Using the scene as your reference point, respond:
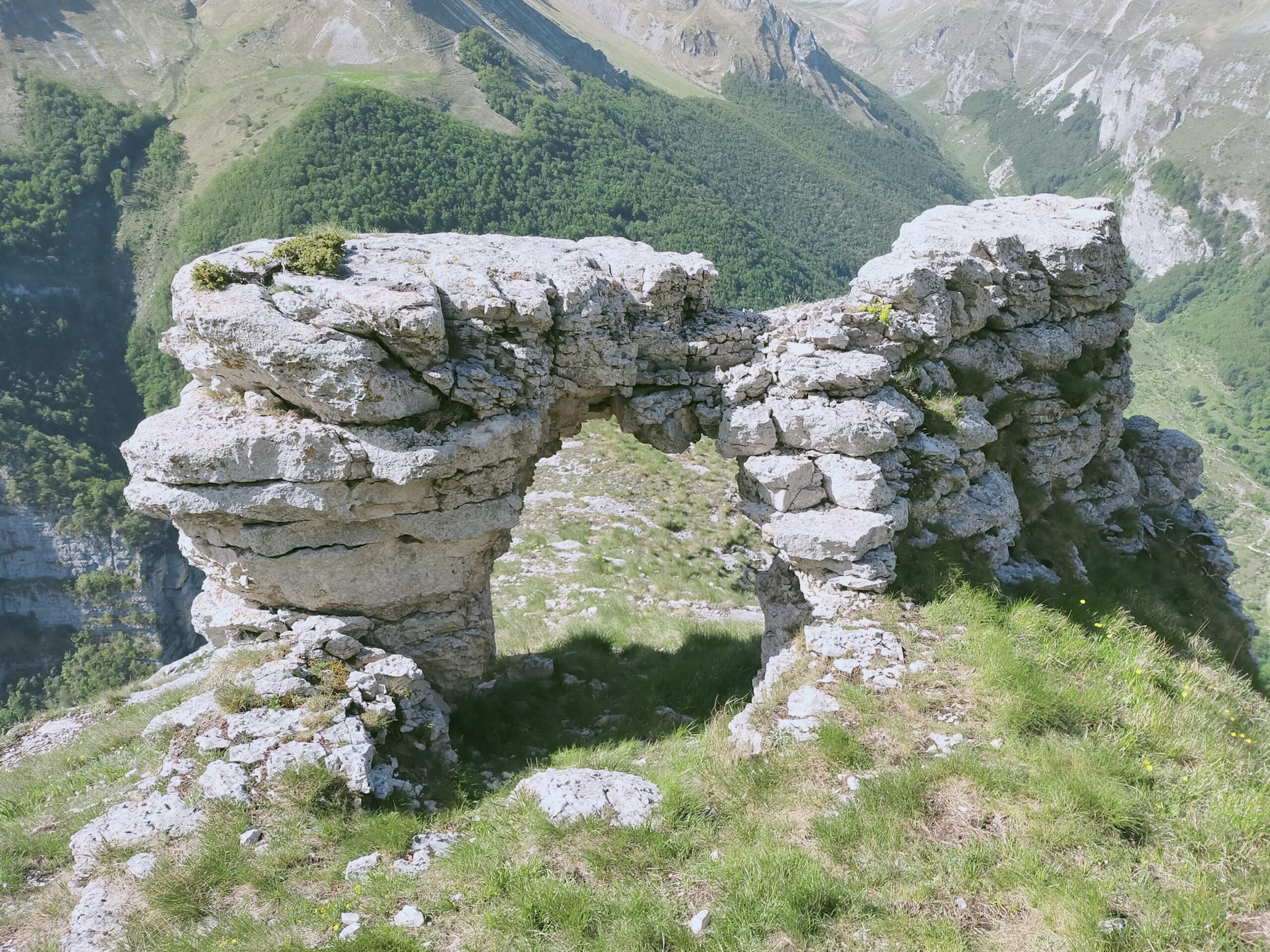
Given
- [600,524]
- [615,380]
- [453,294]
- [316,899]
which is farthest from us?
[600,524]

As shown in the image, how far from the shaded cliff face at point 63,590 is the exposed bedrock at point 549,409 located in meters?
104

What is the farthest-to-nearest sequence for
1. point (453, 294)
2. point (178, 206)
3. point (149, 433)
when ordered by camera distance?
point (178, 206) → point (453, 294) → point (149, 433)

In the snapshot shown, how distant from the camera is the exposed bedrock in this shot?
1108 cm

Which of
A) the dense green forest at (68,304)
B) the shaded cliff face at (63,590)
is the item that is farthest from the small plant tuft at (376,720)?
the dense green forest at (68,304)

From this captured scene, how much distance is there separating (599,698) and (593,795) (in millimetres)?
6185

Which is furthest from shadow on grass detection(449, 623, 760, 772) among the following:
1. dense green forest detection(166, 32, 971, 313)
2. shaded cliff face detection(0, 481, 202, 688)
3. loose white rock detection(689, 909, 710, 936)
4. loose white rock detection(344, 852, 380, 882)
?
shaded cliff face detection(0, 481, 202, 688)

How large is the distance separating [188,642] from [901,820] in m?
117

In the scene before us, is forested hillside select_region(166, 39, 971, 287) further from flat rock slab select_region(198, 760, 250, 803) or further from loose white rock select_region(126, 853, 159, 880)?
loose white rock select_region(126, 853, 159, 880)

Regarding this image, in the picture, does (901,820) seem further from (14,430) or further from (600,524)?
(14,430)

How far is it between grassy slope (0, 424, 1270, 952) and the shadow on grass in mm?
858

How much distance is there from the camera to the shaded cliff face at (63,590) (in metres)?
97.4

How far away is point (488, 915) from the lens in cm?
720

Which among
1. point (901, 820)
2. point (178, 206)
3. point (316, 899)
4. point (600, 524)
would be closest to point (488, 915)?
point (316, 899)

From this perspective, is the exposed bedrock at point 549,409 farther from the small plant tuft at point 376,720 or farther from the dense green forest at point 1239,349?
the dense green forest at point 1239,349
